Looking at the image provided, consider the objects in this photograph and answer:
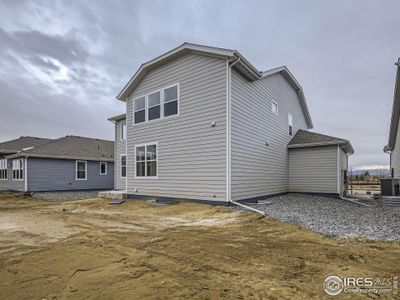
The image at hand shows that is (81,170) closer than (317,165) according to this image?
No

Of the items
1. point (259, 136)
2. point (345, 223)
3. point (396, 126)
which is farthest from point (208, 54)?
point (396, 126)

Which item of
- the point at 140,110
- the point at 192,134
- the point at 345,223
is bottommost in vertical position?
the point at 345,223

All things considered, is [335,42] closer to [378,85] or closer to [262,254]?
[378,85]

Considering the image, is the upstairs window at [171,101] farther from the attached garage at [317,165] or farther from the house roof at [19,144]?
the house roof at [19,144]

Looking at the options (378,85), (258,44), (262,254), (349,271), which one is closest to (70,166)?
(258,44)

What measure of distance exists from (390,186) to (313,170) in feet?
11.9

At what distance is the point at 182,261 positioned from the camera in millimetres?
4137

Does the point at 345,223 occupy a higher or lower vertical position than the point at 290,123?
lower

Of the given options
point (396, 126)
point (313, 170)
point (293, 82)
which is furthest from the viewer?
point (293, 82)

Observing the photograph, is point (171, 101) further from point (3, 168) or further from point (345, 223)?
point (3, 168)

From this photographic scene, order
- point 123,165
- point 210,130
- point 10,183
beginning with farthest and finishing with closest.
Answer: point 10,183, point 123,165, point 210,130

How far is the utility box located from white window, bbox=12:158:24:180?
80.7 ft

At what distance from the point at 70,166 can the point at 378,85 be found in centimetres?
2396

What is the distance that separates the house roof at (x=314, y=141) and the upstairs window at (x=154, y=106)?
8133 millimetres
